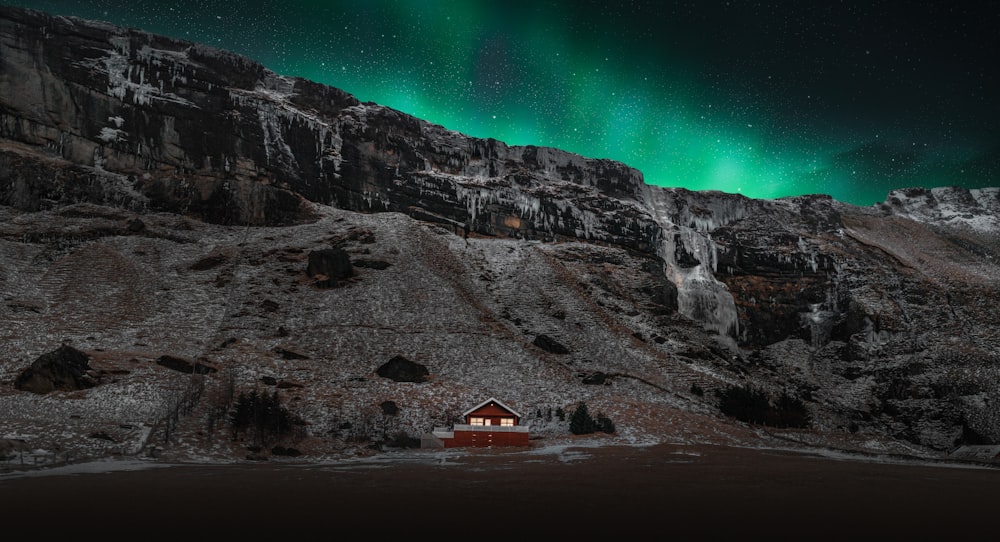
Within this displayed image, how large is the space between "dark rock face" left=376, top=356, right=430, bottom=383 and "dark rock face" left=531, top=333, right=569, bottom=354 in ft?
53.8

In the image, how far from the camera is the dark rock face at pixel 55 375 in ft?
109

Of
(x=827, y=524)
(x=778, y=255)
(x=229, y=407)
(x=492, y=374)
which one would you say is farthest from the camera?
(x=778, y=255)

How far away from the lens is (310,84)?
10188 cm

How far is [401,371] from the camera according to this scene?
47438 millimetres

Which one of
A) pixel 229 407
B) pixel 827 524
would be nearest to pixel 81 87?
pixel 229 407

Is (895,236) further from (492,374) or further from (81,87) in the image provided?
(81,87)

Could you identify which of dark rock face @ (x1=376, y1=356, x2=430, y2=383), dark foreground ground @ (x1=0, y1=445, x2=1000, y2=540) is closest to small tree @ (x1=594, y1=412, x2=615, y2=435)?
dark rock face @ (x1=376, y1=356, x2=430, y2=383)

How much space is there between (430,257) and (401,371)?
106 ft

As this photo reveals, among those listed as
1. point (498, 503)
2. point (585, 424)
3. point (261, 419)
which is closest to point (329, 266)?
point (261, 419)

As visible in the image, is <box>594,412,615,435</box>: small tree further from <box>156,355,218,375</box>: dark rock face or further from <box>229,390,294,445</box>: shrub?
<box>156,355,218,375</box>: dark rock face

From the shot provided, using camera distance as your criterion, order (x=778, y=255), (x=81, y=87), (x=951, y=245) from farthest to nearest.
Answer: (x=951, y=245) → (x=778, y=255) → (x=81, y=87)

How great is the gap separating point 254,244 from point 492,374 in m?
40.3

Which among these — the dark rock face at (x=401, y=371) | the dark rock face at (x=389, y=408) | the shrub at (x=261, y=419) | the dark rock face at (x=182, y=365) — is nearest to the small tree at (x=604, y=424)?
the dark rock face at (x=389, y=408)

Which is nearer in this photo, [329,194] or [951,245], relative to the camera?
[329,194]
